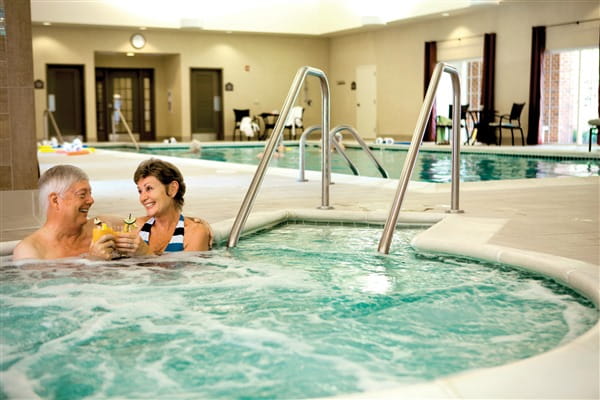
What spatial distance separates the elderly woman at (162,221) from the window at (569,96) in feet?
43.8

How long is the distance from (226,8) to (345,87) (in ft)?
14.9

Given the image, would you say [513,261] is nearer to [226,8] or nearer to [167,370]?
[167,370]

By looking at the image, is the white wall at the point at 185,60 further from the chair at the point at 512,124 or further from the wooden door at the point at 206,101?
the chair at the point at 512,124

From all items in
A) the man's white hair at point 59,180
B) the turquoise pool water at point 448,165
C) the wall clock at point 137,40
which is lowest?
the turquoise pool water at point 448,165

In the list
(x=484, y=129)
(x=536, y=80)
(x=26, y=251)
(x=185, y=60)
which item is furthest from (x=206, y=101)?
(x=26, y=251)

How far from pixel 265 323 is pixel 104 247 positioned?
0.88 metres

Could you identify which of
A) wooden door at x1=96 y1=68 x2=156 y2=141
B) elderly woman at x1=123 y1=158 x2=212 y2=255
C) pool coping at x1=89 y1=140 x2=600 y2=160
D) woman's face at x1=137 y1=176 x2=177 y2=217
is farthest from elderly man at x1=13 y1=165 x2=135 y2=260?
wooden door at x1=96 y1=68 x2=156 y2=141


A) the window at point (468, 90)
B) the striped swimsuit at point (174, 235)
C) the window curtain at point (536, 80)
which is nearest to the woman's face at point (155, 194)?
the striped swimsuit at point (174, 235)

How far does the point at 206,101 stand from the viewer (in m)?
21.7

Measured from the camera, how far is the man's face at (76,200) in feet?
10.7

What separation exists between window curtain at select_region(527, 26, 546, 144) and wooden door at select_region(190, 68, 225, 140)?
9.52 m

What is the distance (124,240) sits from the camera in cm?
329

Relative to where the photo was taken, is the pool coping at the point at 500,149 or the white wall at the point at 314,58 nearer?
the pool coping at the point at 500,149

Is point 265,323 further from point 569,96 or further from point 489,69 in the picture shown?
point 569,96
